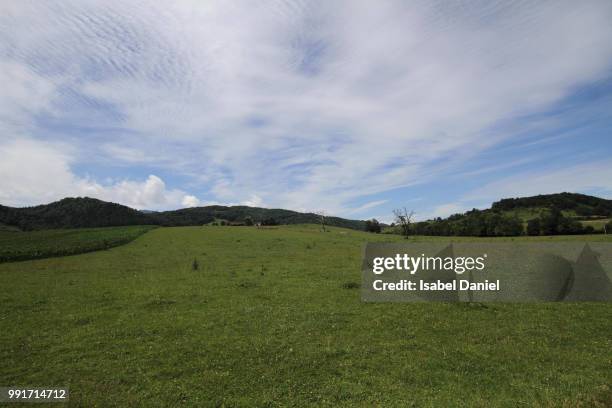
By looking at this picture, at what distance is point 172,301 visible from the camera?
20.4 metres

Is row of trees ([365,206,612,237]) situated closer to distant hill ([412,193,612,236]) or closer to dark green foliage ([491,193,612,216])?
distant hill ([412,193,612,236])

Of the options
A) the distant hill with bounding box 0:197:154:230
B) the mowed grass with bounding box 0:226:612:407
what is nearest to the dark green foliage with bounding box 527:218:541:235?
the mowed grass with bounding box 0:226:612:407

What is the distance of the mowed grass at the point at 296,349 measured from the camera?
1005 cm

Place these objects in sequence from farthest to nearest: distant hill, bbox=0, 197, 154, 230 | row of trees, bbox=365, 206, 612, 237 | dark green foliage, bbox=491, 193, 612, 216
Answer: dark green foliage, bbox=491, 193, 612, 216, distant hill, bbox=0, 197, 154, 230, row of trees, bbox=365, 206, 612, 237

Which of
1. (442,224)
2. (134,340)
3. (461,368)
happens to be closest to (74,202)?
(442,224)

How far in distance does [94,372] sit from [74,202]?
538ft

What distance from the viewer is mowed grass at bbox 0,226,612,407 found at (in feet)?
33.0

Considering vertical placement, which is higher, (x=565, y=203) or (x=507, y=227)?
(x=565, y=203)

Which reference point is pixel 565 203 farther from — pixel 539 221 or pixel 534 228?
pixel 534 228

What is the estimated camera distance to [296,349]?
13.2 m

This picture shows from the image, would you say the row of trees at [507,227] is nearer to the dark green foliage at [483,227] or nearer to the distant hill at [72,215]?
the dark green foliage at [483,227]

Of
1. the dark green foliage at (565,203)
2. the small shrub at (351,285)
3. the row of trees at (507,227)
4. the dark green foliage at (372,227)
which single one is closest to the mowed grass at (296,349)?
the small shrub at (351,285)

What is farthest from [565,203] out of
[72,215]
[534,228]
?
[72,215]

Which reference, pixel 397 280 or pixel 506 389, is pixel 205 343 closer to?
pixel 506 389
